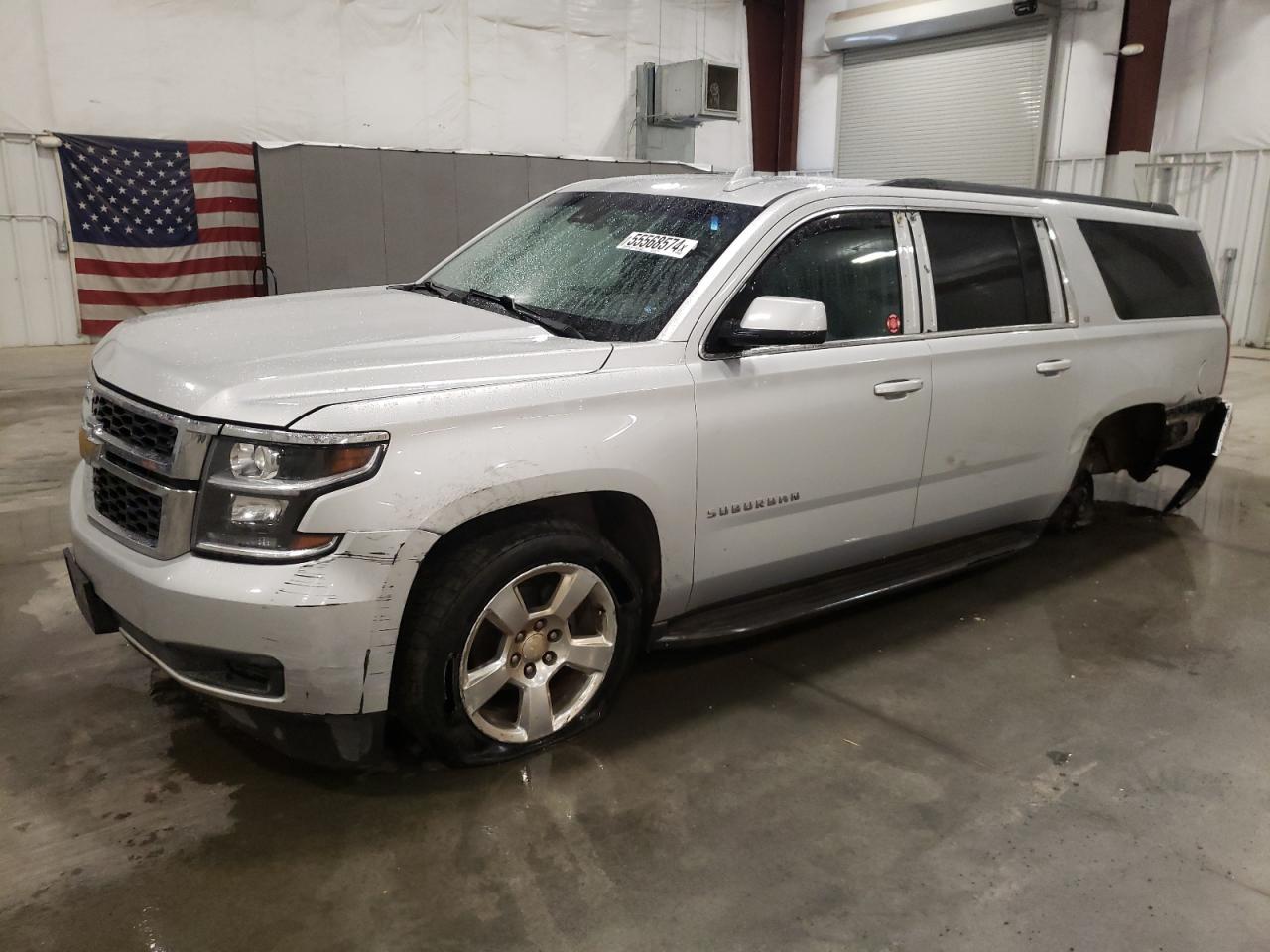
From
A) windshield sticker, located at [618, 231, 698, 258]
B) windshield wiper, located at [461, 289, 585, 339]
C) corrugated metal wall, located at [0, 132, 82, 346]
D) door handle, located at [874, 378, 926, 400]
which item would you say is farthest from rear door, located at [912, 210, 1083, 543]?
corrugated metal wall, located at [0, 132, 82, 346]

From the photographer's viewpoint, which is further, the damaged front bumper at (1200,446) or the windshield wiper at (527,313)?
the damaged front bumper at (1200,446)

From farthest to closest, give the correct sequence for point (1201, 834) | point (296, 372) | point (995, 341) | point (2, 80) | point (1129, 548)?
point (2, 80) → point (1129, 548) → point (995, 341) → point (1201, 834) → point (296, 372)

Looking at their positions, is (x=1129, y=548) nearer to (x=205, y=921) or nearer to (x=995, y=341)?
A: (x=995, y=341)

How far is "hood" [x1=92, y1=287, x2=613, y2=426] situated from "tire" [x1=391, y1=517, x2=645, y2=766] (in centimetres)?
47

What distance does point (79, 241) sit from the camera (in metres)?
10.7

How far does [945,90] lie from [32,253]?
12581mm

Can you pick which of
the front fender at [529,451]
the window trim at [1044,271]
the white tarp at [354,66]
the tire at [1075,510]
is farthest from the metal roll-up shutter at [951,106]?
the front fender at [529,451]

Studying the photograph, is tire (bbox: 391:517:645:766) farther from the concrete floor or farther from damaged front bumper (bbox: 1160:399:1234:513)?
damaged front bumper (bbox: 1160:399:1234:513)

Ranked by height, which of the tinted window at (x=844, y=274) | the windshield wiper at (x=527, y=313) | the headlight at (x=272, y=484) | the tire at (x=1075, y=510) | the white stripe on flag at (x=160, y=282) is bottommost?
the tire at (x=1075, y=510)

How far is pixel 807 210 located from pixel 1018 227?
1253mm

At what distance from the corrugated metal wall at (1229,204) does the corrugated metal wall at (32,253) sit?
12.5 m

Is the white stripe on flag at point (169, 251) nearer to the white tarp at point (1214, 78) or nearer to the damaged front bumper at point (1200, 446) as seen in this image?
the damaged front bumper at point (1200, 446)

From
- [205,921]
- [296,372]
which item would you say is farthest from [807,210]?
[205,921]

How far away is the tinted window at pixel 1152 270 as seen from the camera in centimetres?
440
